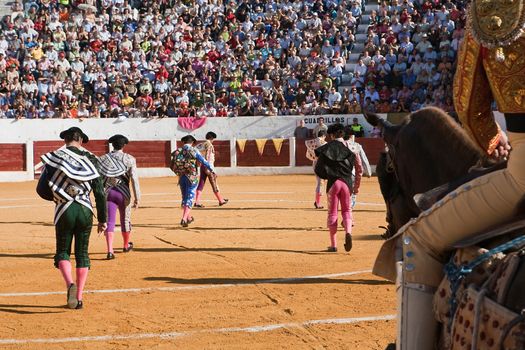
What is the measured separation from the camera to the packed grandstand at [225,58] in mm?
23141

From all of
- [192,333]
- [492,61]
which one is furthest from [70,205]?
[492,61]

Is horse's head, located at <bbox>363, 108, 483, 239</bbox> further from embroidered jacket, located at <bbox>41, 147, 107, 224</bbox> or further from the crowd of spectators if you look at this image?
the crowd of spectators

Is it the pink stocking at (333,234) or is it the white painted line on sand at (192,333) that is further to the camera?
→ the pink stocking at (333,234)

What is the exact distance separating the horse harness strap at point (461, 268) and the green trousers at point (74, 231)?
4699 mm

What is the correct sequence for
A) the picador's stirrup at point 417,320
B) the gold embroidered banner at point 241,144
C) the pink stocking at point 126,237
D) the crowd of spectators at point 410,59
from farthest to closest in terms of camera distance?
the gold embroidered banner at point 241,144, the crowd of spectators at point 410,59, the pink stocking at point 126,237, the picador's stirrup at point 417,320

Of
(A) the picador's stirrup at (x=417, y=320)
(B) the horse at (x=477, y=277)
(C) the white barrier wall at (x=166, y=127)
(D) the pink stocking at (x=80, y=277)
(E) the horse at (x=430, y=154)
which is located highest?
(E) the horse at (x=430, y=154)

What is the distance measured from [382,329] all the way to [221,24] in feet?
71.4

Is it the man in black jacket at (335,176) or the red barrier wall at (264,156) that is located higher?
the man in black jacket at (335,176)

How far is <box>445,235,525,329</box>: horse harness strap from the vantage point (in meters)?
2.74

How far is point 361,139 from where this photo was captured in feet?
75.6

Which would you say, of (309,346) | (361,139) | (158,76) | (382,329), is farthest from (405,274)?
(158,76)

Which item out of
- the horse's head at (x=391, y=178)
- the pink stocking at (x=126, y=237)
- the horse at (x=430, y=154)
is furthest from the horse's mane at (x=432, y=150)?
the pink stocking at (x=126, y=237)

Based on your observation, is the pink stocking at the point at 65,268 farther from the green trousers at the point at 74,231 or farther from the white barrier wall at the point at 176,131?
the white barrier wall at the point at 176,131

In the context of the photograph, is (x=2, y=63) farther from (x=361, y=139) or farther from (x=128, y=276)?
(x=128, y=276)
